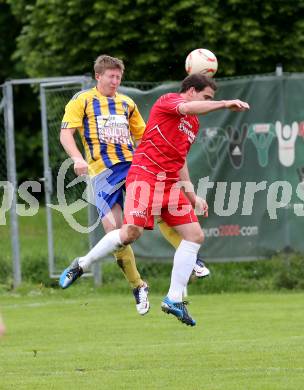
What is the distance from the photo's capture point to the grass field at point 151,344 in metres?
7.79

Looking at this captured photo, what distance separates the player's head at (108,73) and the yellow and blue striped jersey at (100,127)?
0.25ft

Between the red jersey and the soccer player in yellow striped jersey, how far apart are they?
72 cm

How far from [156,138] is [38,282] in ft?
19.9

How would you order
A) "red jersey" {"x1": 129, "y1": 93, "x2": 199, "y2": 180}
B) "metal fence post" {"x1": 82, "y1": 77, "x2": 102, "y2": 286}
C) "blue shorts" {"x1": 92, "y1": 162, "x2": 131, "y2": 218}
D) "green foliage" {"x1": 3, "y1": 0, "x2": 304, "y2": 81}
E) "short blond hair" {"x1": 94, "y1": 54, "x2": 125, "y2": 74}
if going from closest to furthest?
1. "red jersey" {"x1": 129, "y1": 93, "x2": 199, "y2": 180}
2. "short blond hair" {"x1": 94, "y1": 54, "x2": 125, "y2": 74}
3. "blue shorts" {"x1": 92, "y1": 162, "x2": 131, "y2": 218}
4. "metal fence post" {"x1": 82, "y1": 77, "x2": 102, "y2": 286}
5. "green foliage" {"x1": 3, "y1": 0, "x2": 304, "y2": 81}

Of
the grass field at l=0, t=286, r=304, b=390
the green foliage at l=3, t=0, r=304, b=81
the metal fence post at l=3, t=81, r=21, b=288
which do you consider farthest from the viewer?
the green foliage at l=3, t=0, r=304, b=81

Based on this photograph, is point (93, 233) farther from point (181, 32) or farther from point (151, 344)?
point (181, 32)

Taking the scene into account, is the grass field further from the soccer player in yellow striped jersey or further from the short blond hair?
the short blond hair

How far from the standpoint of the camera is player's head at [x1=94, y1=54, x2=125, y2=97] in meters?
9.77

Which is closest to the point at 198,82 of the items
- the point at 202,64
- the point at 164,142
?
the point at 164,142

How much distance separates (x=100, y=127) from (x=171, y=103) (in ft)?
3.72

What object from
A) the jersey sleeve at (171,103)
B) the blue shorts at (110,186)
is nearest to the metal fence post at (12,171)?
the blue shorts at (110,186)

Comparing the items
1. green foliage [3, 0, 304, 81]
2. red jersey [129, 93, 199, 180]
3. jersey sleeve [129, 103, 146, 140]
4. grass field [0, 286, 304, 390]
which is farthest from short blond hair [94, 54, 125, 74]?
green foliage [3, 0, 304, 81]

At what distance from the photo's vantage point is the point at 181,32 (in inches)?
792

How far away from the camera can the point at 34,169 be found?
32.3 meters
